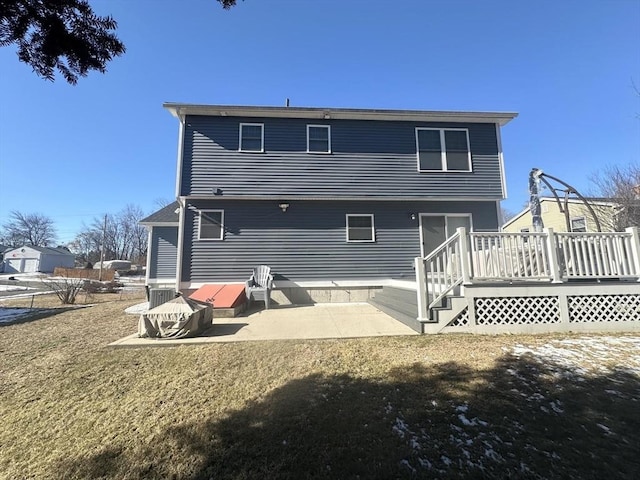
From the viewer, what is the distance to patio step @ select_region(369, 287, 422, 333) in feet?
18.9

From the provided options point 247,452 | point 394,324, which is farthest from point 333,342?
point 247,452

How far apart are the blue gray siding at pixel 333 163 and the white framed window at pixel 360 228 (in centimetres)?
75

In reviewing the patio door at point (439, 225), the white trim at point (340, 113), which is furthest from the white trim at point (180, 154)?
the patio door at point (439, 225)

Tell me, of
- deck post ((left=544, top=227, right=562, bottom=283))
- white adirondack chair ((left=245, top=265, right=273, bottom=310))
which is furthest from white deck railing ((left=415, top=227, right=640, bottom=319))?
white adirondack chair ((left=245, top=265, right=273, bottom=310))

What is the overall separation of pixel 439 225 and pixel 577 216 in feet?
39.6

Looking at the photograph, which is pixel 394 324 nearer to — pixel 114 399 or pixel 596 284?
pixel 596 284

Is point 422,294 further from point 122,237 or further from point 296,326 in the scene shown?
point 122,237

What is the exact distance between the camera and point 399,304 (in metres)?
6.89

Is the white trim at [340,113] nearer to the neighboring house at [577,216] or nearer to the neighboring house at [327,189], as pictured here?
the neighboring house at [327,189]

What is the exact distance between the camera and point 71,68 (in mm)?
2484

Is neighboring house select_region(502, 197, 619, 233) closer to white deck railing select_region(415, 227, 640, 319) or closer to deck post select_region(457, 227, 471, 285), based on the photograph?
white deck railing select_region(415, 227, 640, 319)

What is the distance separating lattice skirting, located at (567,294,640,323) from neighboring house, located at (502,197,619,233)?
7.10m

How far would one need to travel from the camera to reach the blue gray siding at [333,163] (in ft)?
30.5

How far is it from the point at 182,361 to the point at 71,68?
142 inches
